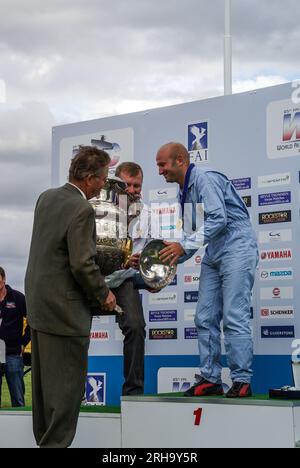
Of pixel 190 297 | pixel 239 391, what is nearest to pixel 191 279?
pixel 190 297

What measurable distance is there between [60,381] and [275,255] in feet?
8.94

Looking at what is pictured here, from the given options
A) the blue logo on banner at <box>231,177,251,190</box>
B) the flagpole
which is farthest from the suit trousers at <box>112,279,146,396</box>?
the flagpole

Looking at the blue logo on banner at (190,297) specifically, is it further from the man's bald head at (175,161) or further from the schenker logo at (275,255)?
the man's bald head at (175,161)

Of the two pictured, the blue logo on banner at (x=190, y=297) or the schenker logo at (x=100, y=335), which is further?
the schenker logo at (x=100, y=335)

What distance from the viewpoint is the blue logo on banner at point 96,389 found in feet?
25.6

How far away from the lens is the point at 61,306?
14.8 feet

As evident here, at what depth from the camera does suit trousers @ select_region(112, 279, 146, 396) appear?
6.36 meters

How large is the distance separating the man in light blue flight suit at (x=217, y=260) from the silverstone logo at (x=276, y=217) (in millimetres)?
717

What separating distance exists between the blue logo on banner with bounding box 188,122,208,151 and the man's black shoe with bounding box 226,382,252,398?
2351mm

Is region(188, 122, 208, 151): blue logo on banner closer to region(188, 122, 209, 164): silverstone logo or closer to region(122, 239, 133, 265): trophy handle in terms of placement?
region(188, 122, 209, 164): silverstone logo

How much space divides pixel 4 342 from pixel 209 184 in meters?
4.23

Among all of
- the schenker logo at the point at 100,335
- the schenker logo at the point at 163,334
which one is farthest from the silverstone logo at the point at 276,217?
the schenker logo at the point at 100,335
